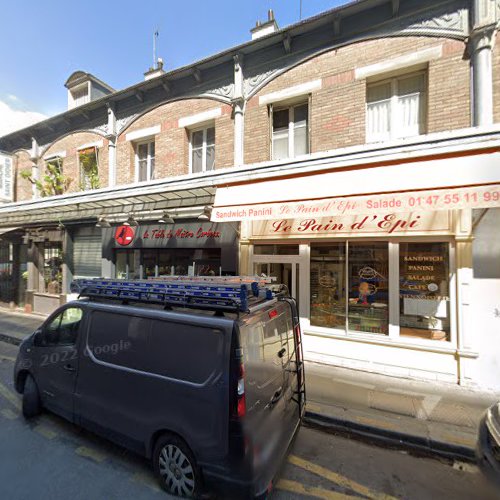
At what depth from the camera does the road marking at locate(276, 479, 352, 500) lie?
2.82 meters

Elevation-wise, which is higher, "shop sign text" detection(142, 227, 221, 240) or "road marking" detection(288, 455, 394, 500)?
"shop sign text" detection(142, 227, 221, 240)

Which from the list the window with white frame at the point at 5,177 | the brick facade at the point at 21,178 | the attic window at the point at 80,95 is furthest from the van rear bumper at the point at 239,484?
the window with white frame at the point at 5,177

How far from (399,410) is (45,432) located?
5027 mm

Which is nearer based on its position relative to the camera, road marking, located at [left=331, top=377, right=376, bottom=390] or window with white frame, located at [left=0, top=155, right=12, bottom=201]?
road marking, located at [left=331, top=377, right=376, bottom=390]

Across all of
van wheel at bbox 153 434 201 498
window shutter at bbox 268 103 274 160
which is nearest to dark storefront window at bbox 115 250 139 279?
window shutter at bbox 268 103 274 160

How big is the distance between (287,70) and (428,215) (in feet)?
15.8

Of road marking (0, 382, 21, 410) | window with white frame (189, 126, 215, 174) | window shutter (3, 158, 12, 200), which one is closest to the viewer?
road marking (0, 382, 21, 410)

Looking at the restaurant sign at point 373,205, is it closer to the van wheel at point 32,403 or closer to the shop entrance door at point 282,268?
the shop entrance door at point 282,268

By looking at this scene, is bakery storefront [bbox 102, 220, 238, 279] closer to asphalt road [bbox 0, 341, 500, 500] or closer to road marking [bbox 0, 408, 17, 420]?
road marking [bbox 0, 408, 17, 420]

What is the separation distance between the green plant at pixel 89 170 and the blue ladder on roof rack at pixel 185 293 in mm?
7603

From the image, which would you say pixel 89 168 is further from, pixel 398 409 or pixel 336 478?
pixel 398 409

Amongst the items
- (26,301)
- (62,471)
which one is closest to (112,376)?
(62,471)

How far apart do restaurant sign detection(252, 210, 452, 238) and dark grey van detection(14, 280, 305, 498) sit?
307 cm

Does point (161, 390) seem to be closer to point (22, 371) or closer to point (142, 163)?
point (22, 371)
